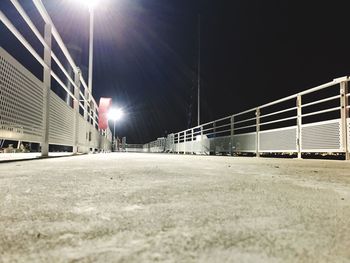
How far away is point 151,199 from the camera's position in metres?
1.23

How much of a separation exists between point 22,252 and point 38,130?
364 centimetres

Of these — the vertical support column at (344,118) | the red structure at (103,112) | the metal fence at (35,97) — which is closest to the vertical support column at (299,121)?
the vertical support column at (344,118)

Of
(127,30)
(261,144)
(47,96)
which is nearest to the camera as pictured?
(47,96)

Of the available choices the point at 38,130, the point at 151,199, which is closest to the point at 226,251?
the point at 151,199

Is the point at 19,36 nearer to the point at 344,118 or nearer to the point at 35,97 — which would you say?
the point at 35,97

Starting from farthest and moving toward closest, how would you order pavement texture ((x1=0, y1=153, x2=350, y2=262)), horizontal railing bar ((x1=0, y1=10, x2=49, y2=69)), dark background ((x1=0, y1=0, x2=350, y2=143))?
dark background ((x1=0, y1=0, x2=350, y2=143))
horizontal railing bar ((x1=0, y1=10, x2=49, y2=69))
pavement texture ((x1=0, y1=153, x2=350, y2=262))

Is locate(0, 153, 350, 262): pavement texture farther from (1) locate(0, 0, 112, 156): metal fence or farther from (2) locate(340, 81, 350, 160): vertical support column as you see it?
(2) locate(340, 81, 350, 160): vertical support column

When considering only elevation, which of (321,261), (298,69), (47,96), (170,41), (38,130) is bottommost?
(321,261)

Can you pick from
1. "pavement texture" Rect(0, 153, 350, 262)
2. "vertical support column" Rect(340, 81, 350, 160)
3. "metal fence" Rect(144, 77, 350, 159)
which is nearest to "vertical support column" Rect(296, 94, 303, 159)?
"metal fence" Rect(144, 77, 350, 159)

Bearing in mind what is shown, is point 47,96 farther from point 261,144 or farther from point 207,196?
point 261,144

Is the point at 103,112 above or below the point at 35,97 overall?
above

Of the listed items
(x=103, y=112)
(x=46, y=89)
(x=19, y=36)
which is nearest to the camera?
(x=19, y=36)

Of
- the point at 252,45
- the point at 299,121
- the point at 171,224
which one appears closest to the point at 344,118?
the point at 299,121

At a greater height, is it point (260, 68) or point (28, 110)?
point (260, 68)
